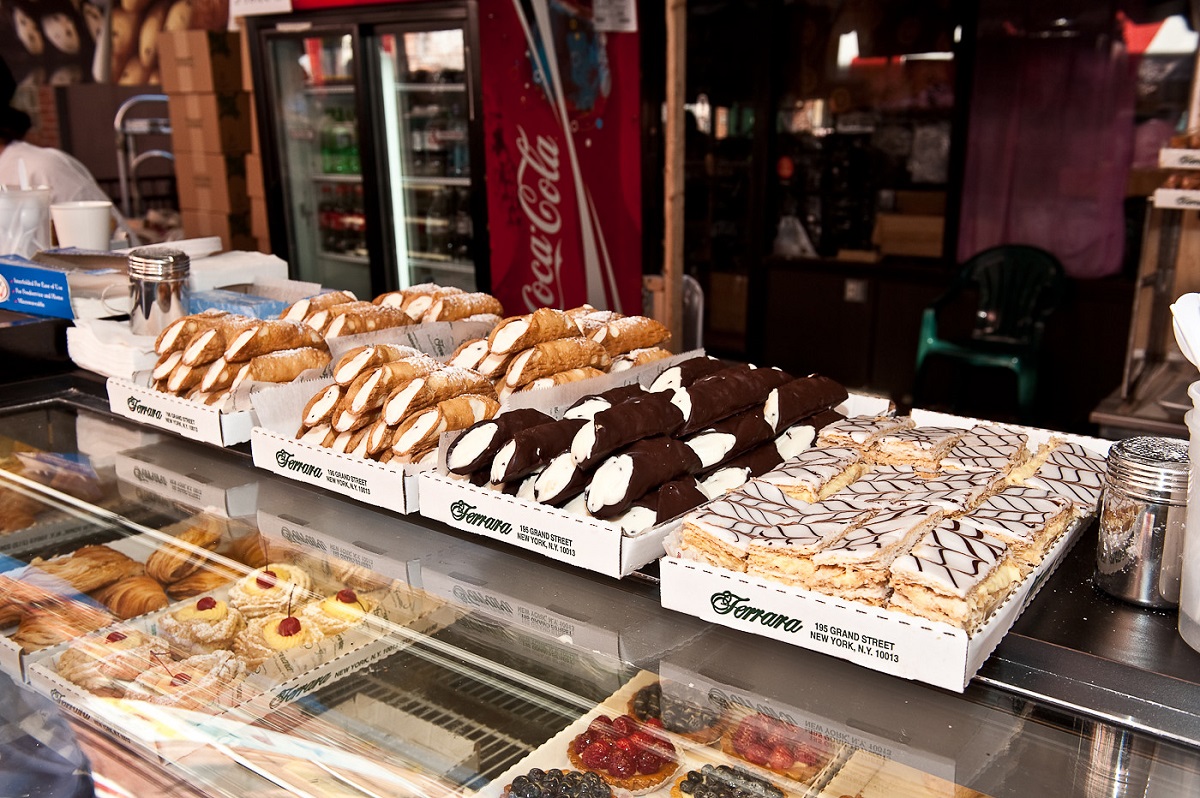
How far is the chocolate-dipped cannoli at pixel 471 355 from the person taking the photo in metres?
2.22

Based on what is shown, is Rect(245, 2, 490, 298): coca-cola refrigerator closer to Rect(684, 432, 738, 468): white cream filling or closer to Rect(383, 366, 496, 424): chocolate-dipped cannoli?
Rect(383, 366, 496, 424): chocolate-dipped cannoli

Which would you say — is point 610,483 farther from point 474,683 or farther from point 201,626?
point 201,626

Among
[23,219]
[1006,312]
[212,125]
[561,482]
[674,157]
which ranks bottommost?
[1006,312]

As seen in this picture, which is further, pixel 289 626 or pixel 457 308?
pixel 457 308

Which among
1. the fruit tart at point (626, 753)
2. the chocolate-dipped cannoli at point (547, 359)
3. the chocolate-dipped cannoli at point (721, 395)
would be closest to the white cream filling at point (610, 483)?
the chocolate-dipped cannoli at point (721, 395)

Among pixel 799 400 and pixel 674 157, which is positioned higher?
pixel 674 157

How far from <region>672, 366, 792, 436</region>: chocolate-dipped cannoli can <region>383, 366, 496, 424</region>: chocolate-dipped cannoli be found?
17.4 inches

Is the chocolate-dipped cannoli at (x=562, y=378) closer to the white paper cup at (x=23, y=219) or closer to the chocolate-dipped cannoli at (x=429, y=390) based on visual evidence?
the chocolate-dipped cannoli at (x=429, y=390)

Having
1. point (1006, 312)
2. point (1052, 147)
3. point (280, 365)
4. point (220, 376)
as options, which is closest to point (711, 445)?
point (280, 365)

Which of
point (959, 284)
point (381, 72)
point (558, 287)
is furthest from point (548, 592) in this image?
point (959, 284)

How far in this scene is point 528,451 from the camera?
1634mm

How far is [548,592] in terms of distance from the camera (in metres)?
1.56

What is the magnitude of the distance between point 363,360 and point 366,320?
51 centimetres

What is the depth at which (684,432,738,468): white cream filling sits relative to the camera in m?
1.72
